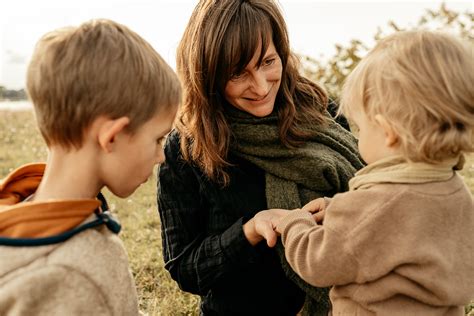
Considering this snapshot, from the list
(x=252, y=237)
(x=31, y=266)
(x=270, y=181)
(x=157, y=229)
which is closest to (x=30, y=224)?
(x=31, y=266)

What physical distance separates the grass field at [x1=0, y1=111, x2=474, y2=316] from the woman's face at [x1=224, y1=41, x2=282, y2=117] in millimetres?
1401

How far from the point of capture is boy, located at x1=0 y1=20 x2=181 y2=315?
1.46 metres

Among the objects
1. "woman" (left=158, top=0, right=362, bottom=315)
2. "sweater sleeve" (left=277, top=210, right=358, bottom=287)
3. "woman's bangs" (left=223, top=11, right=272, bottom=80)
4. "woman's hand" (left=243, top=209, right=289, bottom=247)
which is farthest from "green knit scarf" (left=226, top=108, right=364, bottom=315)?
"sweater sleeve" (left=277, top=210, right=358, bottom=287)

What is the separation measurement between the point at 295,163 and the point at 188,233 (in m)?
0.49

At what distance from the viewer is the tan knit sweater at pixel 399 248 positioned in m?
1.66

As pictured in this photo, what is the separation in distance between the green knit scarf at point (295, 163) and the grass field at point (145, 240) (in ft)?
3.91

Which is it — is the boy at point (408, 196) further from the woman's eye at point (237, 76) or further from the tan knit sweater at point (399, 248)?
the woman's eye at point (237, 76)

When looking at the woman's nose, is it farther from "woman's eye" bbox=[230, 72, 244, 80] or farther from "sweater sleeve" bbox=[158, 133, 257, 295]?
"sweater sleeve" bbox=[158, 133, 257, 295]

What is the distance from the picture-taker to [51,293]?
146 cm

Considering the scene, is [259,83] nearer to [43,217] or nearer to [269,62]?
[269,62]

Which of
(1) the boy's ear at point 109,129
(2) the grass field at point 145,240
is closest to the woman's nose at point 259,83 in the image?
(1) the boy's ear at point 109,129

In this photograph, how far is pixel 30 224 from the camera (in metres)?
1.48

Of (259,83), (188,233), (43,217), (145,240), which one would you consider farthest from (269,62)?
(145,240)

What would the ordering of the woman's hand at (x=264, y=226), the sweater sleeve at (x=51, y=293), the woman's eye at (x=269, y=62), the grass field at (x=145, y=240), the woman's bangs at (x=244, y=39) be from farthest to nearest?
the grass field at (x=145, y=240)
the woman's eye at (x=269, y=62)
the woman's bangs at (x=244, y=39)
the woman's hand at (x=264, y=226)
the sweater sleeve at (x=51, y=293)
